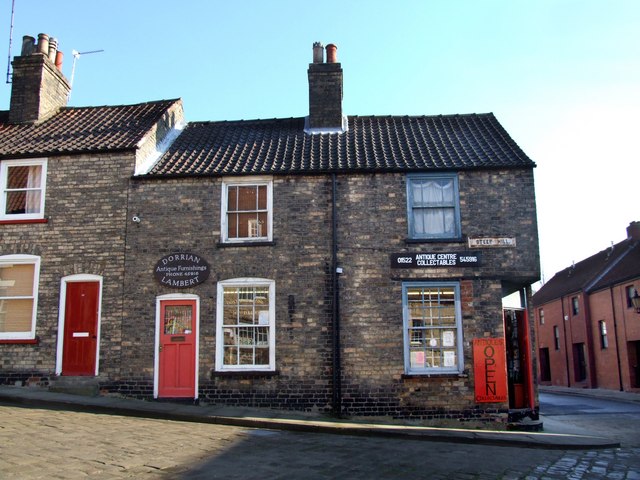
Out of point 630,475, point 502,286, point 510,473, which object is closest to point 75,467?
point 510,473

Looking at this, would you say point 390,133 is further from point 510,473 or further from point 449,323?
point 510,473

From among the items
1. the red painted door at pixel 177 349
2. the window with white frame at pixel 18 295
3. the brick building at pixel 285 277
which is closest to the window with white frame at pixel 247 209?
the brick building at pixel 285 277

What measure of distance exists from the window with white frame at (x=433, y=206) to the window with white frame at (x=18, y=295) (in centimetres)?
875

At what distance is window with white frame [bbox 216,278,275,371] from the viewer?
43.6 feet

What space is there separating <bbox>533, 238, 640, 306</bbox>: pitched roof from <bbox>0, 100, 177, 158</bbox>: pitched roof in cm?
2366

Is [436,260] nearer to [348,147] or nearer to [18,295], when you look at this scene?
[348,147]

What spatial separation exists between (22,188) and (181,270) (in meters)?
4.58

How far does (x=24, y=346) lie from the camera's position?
533 inches

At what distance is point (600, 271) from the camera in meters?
34.1

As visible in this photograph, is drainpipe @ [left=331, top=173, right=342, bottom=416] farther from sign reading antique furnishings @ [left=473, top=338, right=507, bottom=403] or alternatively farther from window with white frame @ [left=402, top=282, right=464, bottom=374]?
sign reading antique furnishings @ [left=473, top=338, right=507, bottom=403]

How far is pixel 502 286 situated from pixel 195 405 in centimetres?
739

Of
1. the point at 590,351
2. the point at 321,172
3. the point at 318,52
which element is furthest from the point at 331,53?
the point at 590,351

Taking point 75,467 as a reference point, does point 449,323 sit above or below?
above

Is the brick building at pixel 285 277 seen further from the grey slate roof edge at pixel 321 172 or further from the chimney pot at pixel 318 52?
the chimney pot at pixel 318 52
